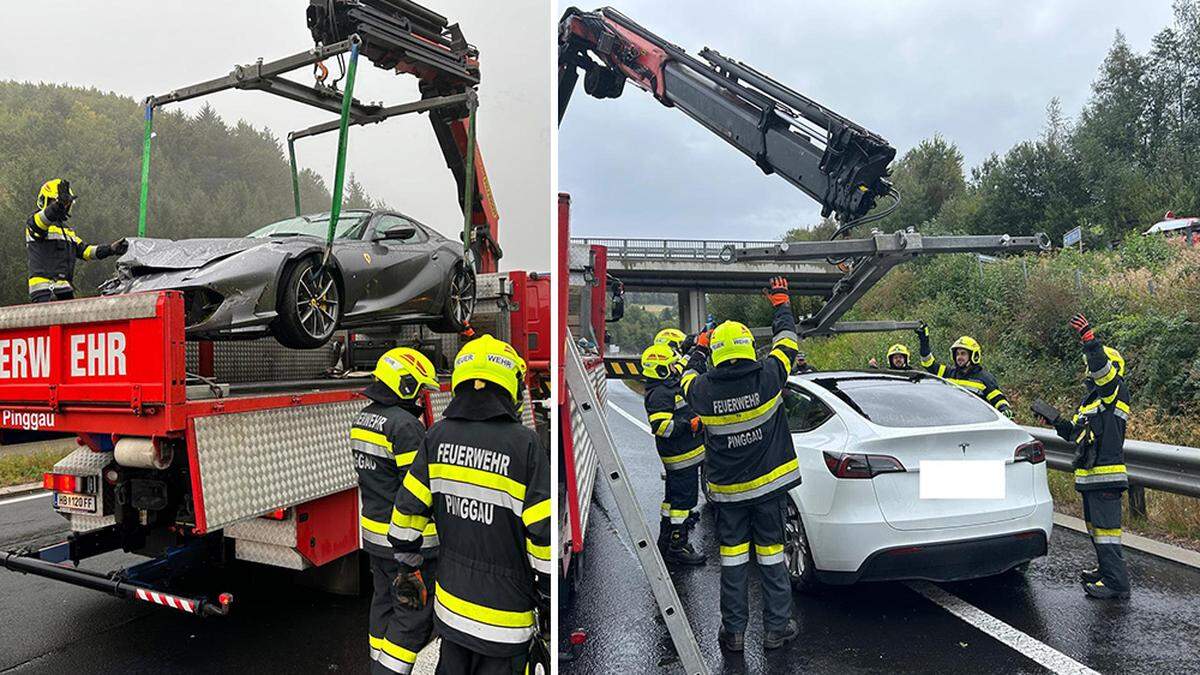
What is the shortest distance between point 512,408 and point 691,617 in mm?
2348

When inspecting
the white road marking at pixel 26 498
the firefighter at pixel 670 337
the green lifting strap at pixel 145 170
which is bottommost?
the white road marking at pixel 26 498

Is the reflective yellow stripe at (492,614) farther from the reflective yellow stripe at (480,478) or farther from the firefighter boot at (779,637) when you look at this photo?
the firefighter boot at (779,637)

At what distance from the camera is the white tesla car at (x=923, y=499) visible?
12.9ft

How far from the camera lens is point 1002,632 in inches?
149

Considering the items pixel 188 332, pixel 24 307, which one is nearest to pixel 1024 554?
pixel 188 332

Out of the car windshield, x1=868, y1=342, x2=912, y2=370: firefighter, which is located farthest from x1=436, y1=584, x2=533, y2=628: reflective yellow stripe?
x1=868, y1=342, x2=912, y2=370: firefighter

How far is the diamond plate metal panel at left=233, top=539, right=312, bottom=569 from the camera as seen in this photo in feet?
11.8

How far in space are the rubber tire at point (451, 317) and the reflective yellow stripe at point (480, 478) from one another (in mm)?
3608

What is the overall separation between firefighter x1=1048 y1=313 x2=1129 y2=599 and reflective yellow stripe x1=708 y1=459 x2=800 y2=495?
6.59 ft

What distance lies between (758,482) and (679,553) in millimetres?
1713

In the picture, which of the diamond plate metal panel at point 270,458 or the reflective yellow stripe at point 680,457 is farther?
the reflective yellow stripe at point 680,457

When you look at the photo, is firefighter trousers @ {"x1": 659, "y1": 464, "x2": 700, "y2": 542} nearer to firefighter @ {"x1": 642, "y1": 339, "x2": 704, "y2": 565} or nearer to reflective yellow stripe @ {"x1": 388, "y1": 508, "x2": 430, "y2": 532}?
firefighter @ {"x1": 642, "y1": 339, "x2": 704, "y2": 565}

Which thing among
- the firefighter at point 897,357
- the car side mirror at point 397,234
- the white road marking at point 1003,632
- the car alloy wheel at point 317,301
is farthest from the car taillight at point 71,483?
the firefighter at point 897,357

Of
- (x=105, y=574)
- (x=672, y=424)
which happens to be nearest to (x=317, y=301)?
(x=105, y=574)
